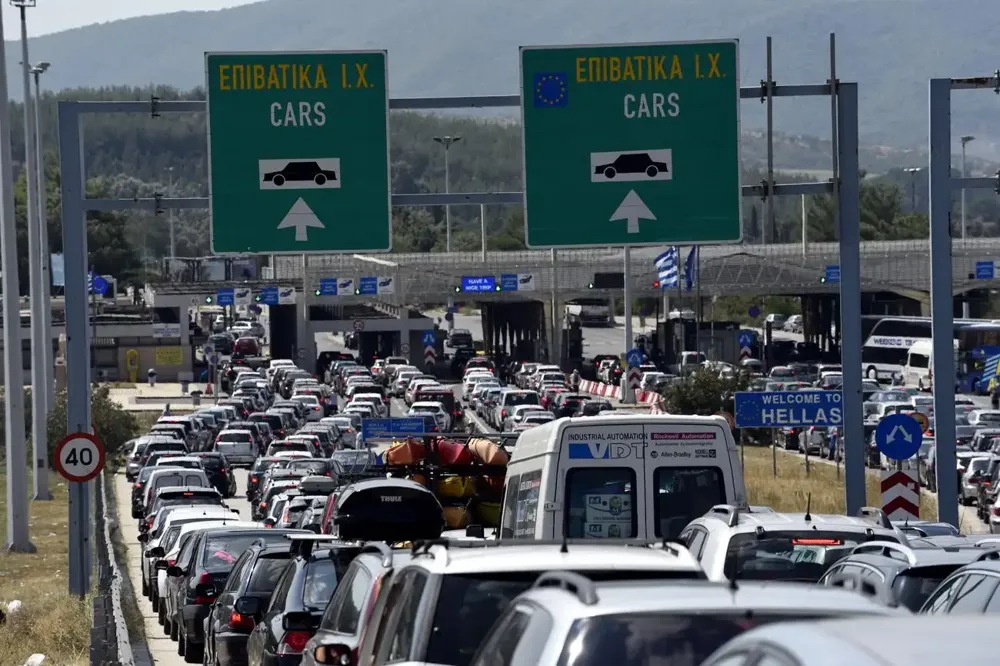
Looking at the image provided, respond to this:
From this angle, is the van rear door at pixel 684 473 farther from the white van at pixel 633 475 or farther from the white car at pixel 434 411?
the white car at pixel 434 411

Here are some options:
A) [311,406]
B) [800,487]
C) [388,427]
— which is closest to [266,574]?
[800,487]

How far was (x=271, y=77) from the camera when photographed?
69.5ft

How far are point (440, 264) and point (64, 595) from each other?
77042 millimetres

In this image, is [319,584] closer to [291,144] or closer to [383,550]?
[383,550]

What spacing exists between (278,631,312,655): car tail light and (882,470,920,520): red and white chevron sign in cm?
1151

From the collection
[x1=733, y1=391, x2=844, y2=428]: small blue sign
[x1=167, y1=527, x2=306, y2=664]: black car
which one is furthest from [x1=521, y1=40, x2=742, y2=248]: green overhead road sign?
[x1=733, y1=391, x2=844, y2=428]: small blue sign

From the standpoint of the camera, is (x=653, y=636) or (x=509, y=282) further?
(x=509, y=282)

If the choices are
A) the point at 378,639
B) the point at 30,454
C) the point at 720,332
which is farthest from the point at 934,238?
the point at 720,332

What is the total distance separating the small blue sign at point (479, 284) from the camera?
8575 centimetres

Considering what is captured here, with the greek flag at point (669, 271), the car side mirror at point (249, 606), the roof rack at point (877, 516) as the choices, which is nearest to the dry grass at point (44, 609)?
the car side mirror at point (249, 606)

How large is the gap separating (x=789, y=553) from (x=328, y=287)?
74.7m

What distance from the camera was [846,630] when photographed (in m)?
4.22

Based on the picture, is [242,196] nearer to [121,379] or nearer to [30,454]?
[30,454]

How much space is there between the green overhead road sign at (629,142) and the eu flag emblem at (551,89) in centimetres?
1
